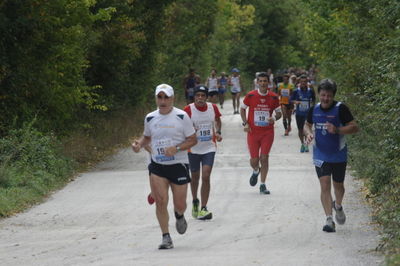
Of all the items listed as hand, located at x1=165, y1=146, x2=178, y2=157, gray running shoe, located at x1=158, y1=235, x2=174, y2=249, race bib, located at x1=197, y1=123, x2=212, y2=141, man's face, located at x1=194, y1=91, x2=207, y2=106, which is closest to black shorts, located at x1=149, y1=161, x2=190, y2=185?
hand, located at x1=165, y1=146, x2=178, y2=157

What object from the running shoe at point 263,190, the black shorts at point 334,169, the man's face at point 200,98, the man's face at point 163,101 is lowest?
the running shoe at point 263,190

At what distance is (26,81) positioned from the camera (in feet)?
60.1

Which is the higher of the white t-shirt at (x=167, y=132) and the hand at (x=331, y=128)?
the white t-shirt at (x=167, y=132)

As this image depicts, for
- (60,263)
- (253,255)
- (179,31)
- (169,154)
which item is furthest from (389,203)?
(179,31)

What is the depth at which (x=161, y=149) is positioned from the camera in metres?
10.2

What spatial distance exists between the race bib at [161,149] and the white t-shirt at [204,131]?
2.67 metres

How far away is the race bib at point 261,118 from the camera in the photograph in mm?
15516

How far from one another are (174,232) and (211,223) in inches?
34.9

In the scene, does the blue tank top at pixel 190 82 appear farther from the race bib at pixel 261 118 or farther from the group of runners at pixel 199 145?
the group of runners at pixel 199 145

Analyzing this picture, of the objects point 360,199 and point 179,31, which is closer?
point 360,199

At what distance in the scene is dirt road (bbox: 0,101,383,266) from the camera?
9.45 meters

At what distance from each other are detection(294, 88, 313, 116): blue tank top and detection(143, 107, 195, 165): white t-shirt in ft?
44.3

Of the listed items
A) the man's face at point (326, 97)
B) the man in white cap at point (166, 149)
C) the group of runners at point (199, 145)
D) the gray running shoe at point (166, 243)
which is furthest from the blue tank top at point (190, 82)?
the gray running shoe at point (166, 243)

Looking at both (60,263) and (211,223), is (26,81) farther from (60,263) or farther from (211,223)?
(60,263)
